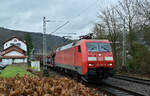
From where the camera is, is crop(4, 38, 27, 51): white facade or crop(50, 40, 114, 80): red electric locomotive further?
crop(4, 38, 27, 51): white facade

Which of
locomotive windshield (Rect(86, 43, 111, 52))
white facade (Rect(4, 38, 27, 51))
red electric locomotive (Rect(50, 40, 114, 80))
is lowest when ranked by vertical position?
red electric locomotive (Rect(50, 40, 114, 80))

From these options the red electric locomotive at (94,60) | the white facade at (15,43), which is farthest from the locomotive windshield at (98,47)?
the white facade at (15,43)

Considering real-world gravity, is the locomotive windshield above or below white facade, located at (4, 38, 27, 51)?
below

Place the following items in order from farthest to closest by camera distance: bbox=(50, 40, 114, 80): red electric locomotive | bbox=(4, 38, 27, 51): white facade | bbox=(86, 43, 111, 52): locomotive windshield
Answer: bbox=(4, 38, 27, 51): white facade → bbox=(86, 43, 111, 52): locomotive windshield → bbox=(50, 40, 114, 80): red electric locomotive

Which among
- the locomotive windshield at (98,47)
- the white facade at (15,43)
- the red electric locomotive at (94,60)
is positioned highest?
the white facade at (15,43)

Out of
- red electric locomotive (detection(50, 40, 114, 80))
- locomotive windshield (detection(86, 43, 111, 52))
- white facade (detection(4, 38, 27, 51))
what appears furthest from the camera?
white facade (detection(4, 38, 27, 51))

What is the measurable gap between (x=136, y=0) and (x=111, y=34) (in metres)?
Answer: 7.35

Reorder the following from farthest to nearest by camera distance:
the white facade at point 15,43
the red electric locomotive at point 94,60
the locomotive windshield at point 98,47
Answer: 1. the white facade at point 15,43
2. the locomotive windshield at point 98,47
3. the red electric locomotive at point 94,60

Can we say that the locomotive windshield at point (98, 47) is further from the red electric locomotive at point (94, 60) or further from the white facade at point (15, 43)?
the white facade at point (15, 43)

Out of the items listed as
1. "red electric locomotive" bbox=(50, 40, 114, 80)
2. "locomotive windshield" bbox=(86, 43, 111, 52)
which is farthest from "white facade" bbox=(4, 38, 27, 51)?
"locomotive windshield" bbox=(86, 43, 111, 52)

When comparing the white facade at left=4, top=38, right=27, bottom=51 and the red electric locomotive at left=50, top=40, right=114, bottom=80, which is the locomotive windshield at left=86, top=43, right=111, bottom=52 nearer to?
the red electric locomotive at left=50, top=40, right=114, bottom=80

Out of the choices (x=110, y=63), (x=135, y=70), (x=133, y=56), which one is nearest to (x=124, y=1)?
(x=133, y=56)

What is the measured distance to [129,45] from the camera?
26.2 m

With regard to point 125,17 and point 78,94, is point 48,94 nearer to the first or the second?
point 78,94
